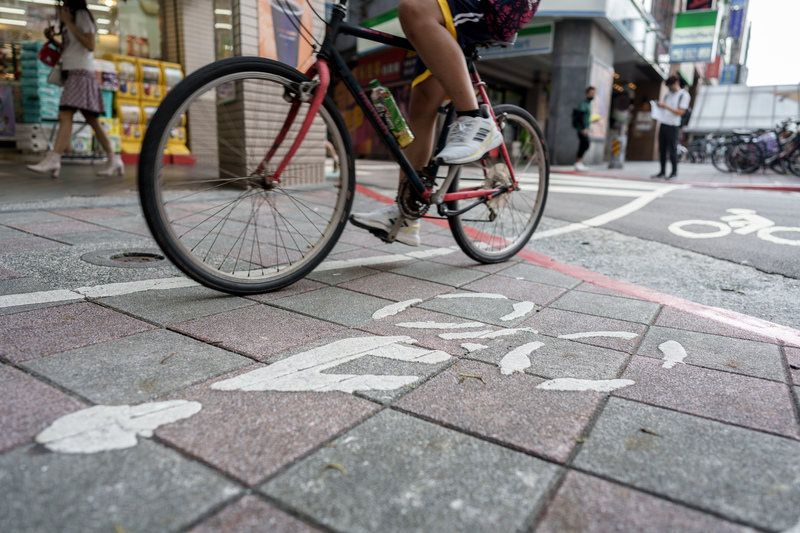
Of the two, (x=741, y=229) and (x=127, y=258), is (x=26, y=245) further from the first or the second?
(x=741, y=229)

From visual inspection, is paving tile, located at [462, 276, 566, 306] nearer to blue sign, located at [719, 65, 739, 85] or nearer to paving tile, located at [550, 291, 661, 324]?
paving tile, located at [550, 291, 661, 324]

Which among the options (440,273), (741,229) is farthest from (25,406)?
(741,229)

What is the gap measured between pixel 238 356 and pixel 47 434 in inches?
21.4

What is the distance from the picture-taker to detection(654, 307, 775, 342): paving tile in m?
2.06

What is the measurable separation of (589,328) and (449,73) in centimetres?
127

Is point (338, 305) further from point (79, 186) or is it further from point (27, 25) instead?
point (27, 25)

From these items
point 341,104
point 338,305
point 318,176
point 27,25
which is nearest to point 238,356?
point 338,305

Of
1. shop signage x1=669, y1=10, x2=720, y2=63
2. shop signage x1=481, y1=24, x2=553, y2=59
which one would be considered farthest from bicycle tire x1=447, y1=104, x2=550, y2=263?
shop signage x1=669, y1=10, x2=720, y2=63

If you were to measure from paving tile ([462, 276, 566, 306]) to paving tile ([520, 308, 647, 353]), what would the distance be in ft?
0.58

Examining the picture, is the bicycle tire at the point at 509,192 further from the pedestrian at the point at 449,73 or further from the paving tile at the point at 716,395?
the paving tile at the point at 716,395

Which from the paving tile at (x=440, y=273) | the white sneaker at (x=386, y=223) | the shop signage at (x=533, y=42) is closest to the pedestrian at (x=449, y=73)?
→ the white sneaker at (x=386, y=223)

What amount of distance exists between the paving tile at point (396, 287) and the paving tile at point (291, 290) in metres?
0.13

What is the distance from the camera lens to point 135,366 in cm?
149

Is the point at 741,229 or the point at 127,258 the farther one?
the point at 741,229
